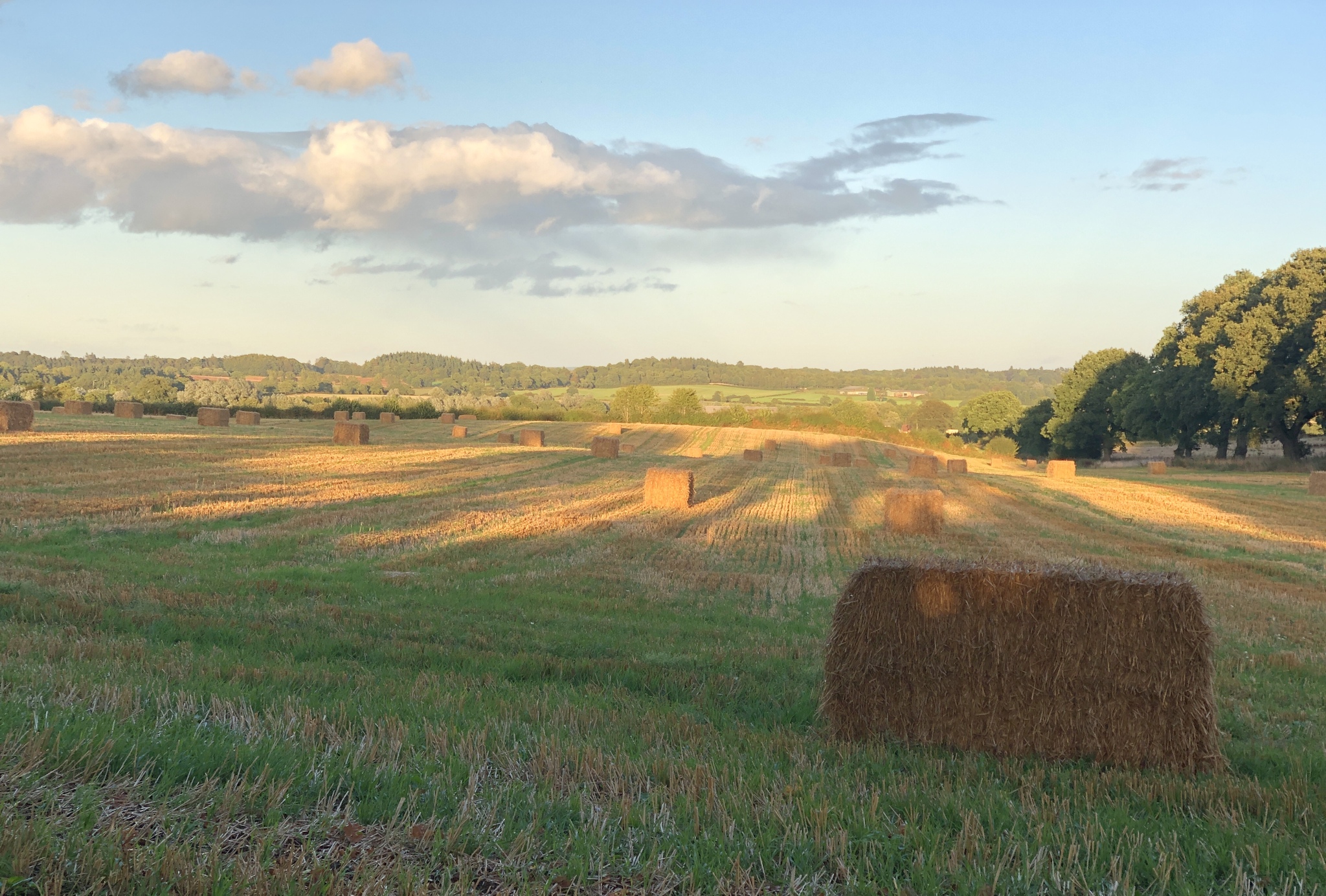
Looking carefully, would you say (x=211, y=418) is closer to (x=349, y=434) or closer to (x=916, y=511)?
(x=349, y=434)

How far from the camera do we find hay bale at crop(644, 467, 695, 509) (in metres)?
24.1

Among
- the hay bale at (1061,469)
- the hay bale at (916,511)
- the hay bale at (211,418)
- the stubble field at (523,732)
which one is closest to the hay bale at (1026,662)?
the stubble field at (523,732)

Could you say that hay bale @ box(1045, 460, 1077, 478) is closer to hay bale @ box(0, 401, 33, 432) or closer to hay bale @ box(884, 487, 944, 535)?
hay bale @ box(884, 487, 944, 535)

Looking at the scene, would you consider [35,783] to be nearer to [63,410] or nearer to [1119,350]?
[63,410]

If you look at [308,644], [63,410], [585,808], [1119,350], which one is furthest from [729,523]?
[1119,350]

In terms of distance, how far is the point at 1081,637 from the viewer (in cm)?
670

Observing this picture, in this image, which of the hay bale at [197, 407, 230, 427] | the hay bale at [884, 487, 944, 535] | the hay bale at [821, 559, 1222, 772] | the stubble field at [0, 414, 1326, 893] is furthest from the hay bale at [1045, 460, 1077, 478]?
the hay bale at [821, 559, 1222, 772]

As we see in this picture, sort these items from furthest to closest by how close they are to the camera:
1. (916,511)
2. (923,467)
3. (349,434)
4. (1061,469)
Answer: (1061,469)
(923,467)
(349,434)
(916,511)

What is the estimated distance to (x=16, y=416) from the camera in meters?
32.6

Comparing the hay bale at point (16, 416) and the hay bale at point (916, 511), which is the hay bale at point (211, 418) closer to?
the hay bale at point (16, 416)

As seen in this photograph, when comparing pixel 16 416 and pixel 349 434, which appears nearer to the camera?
pixel 16 416

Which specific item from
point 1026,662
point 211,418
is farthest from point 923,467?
point 1026,662

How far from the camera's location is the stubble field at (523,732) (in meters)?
3.72

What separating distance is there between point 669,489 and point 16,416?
84.5 feet
